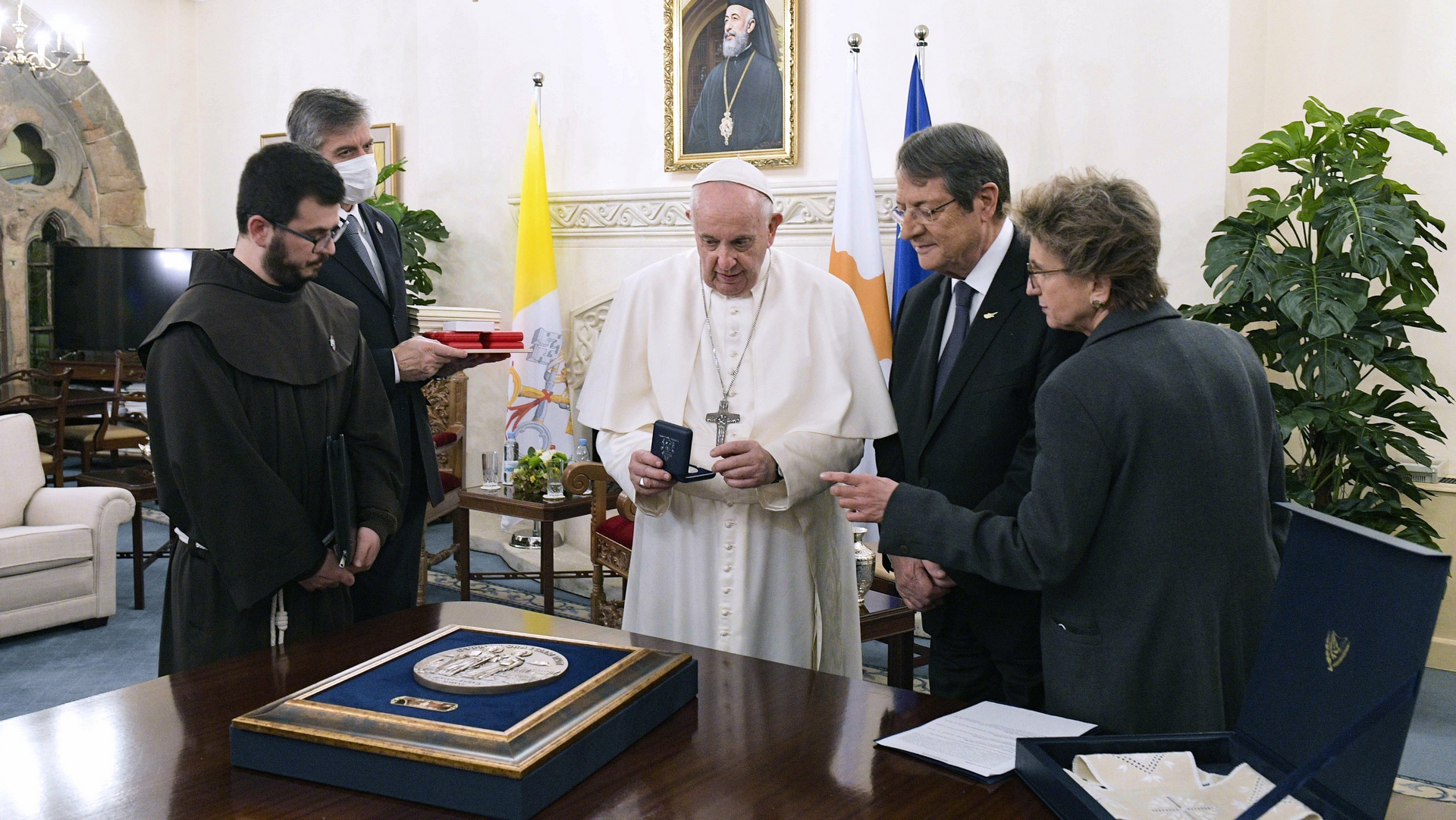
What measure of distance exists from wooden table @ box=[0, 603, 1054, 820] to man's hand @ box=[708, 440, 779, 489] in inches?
27.4

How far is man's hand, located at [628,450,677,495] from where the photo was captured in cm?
248

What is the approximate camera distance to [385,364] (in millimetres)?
2906

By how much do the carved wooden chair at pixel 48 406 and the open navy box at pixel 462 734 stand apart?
615 centimetres

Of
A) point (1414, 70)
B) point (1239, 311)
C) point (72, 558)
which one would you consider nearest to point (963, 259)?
point (1239, 311)

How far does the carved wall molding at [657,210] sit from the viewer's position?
5.84m

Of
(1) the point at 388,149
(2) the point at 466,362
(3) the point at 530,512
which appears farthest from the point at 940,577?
(1) the point at 388,149

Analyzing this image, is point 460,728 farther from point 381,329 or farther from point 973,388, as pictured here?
point 381,329

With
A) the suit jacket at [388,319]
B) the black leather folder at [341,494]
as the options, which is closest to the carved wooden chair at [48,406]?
the suit jacket at [388,319]

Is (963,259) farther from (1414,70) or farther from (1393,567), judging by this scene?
(1414,70)

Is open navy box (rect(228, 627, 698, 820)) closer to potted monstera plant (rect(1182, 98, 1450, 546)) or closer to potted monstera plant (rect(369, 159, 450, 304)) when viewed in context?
potted monstera plant (rect(1182, 98, 1450, 546))

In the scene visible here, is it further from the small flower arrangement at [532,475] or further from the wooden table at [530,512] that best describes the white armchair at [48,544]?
the small flower arrangement at [532,475]

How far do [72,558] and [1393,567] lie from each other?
574cm

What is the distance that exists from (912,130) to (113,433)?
6020 millimetres

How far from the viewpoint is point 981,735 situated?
1.51 meters
